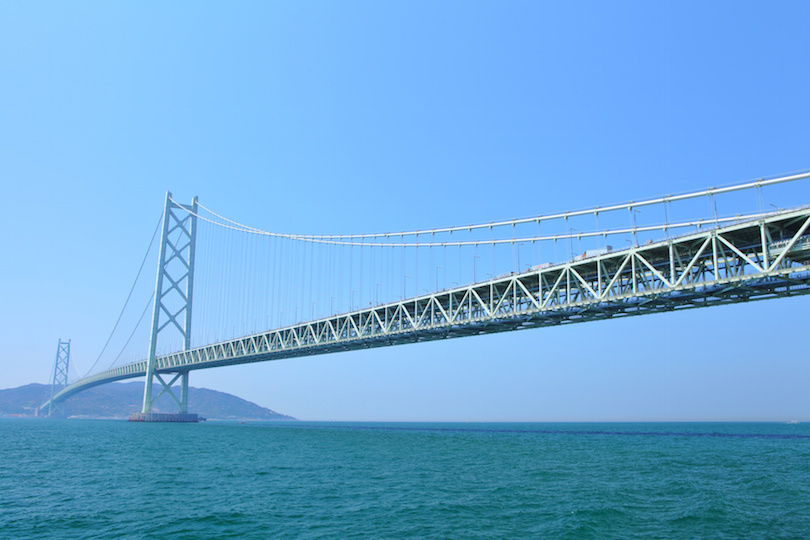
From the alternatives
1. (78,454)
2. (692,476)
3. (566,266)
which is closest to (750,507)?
(692,476)

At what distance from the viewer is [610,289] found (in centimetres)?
3312

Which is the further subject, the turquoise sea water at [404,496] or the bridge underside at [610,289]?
the bridge underside at [610,289]

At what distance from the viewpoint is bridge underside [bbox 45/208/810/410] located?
25.4m

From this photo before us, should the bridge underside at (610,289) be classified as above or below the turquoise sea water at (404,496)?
above

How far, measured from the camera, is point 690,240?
27.5 metres

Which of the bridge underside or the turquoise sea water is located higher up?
the bridge underside

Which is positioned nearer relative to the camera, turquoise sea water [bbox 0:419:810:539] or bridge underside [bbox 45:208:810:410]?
turquoise sea water [bbox 0:419:810:539]

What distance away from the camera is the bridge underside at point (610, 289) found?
2544 cm

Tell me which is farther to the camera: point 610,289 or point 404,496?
point 610,289

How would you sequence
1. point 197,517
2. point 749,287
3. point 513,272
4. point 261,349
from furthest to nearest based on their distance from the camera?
1. point 261,349
2. point 513,272
3. point 749,287
4. point 197,517

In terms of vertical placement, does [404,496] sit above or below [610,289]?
below

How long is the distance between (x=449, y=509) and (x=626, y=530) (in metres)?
4.61

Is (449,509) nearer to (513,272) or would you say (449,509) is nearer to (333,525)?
(333,525)

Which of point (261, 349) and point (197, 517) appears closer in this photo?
point (197, 517)
